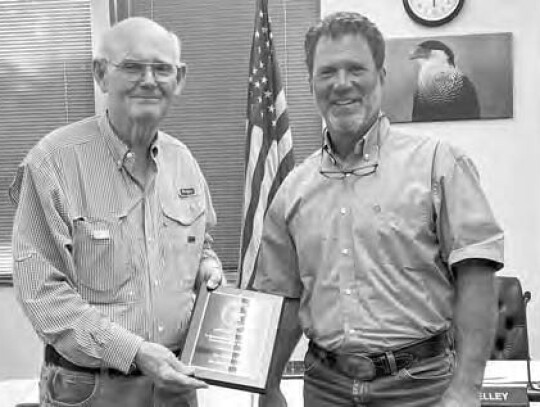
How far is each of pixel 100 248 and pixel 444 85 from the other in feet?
9.06

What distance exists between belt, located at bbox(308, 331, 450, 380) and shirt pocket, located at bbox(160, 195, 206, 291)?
1.68 feet

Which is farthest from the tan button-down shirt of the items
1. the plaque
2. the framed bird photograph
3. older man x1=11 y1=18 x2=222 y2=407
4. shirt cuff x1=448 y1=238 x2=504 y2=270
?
A: the framed bird photograph

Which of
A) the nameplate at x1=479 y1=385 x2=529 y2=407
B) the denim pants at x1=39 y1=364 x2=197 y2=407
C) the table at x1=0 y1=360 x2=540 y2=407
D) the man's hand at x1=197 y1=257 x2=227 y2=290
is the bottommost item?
the table at x1=0 y1=360 x2=540 y2=407

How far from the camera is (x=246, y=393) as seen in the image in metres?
2.71

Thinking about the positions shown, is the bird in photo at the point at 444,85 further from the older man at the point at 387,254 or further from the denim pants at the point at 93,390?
the denim pants at the point at 93,390

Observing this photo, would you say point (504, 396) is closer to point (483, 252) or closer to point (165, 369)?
point (483, 252)

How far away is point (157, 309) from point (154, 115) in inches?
20.8

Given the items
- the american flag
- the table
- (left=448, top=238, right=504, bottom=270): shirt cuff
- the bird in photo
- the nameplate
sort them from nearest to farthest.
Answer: (left=448, top=238, right=504, bottom=270): shirt cuff < the nameplate < the table < the american flag < the bird in photo

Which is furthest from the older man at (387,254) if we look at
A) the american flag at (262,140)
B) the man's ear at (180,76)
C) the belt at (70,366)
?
the american flag at (262,140)

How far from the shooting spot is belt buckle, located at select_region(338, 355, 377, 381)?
179 centimetres

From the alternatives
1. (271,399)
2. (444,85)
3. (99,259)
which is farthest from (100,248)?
(444,85)

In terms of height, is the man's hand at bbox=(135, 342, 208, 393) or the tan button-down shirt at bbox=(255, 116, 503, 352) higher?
the tan button-down shirt at bbox=(255, 116, 503, 352)

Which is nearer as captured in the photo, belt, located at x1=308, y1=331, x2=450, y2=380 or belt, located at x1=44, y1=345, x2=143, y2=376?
belt, located at x1=308, y1=331, x2=450, y2=380

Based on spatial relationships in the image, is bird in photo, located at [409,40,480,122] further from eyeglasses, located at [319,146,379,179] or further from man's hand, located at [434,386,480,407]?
man's hand, located at [434,386,480,407]
